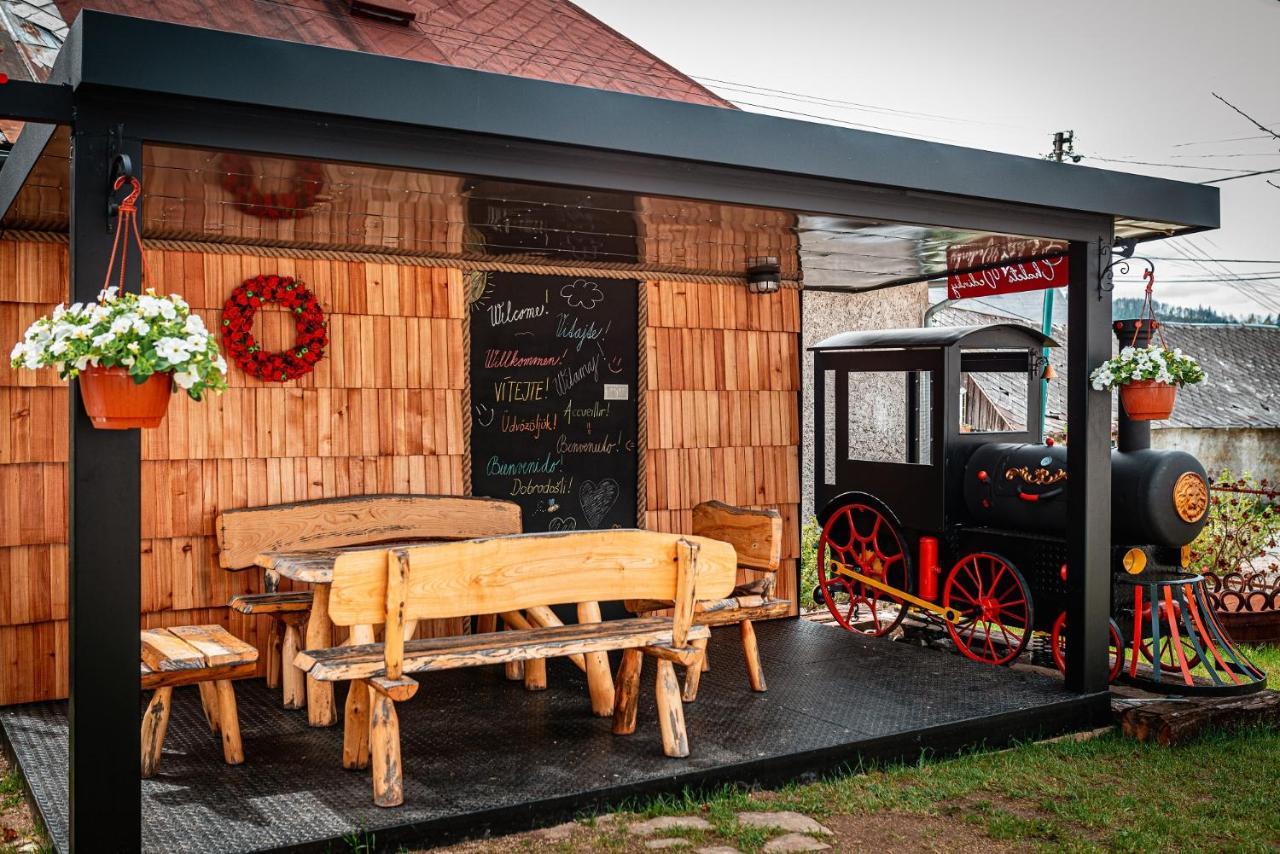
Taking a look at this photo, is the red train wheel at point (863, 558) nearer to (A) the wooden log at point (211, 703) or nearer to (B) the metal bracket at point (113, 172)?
(A) the wooden log at point (211, 703)

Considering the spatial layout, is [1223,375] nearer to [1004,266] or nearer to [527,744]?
[1004,266]

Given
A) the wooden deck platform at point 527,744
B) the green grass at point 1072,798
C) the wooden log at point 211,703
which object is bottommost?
the green grass at point 1072,798

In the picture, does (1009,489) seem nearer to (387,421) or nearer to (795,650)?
(795,650)

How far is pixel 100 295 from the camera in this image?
10.3ft

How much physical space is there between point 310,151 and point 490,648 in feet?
6.18

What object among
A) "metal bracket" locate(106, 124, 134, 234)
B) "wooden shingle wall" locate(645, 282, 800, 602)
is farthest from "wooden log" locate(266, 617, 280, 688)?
"metal bracket" locate(106, 124, 134, 234)

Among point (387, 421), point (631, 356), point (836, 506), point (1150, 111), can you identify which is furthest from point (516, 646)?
point (1150, 111)

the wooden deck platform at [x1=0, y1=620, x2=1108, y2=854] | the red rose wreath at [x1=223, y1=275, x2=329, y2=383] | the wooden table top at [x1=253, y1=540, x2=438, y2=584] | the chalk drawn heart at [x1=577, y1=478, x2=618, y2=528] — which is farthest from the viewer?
the chalk drawn heart at [x1=577, y1=478, x2=618, y2=528]

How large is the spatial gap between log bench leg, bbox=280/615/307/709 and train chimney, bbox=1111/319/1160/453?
14.0 ft

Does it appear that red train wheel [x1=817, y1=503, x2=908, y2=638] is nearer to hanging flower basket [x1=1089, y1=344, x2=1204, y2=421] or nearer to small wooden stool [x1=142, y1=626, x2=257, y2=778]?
hanging flower basket [x1=1089, y1=344, x2=1204, y2=421]

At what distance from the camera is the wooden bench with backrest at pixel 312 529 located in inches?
207

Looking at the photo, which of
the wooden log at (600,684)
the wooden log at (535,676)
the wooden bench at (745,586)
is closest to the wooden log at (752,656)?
the wooden bench at (745,586)

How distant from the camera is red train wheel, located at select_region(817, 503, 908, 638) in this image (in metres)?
7.11

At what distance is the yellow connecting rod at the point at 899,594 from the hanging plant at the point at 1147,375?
1793 mm
